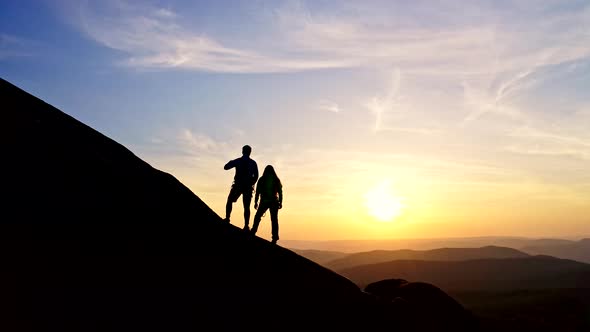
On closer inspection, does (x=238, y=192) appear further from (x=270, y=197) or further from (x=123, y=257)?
(x=123, y=257)

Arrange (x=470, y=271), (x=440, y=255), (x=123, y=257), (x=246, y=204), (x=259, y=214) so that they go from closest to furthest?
(x=123, y=257), (x=246, y=204), (x=259, y=214), (x=470, y=271), (x=440, y=255)

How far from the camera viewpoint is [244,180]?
1401 cm

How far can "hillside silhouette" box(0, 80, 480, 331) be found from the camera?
297 inches

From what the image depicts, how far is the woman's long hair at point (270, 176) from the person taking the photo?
1463 centimetres

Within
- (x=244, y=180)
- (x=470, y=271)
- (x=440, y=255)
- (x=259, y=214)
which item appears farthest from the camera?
(x=440, y=255)

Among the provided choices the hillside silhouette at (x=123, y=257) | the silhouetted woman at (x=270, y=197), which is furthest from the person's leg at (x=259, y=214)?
the hillside silhouette at (x=123, y=257)

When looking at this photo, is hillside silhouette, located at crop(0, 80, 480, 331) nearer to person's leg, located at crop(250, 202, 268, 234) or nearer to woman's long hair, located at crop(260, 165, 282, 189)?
person's leg, located at crop(250, 202, 268, 234)

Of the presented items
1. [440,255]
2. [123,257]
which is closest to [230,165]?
[123,257]

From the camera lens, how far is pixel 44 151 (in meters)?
10.1

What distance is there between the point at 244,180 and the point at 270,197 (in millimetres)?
1096

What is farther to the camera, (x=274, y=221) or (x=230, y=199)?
(x=274, y=221)

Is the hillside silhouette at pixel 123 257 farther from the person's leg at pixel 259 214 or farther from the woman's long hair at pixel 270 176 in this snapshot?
the woman's long hair at pixel 270 176

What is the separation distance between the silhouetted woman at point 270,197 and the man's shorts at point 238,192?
38 cm

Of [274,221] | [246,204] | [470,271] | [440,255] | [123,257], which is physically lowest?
[470,271]
